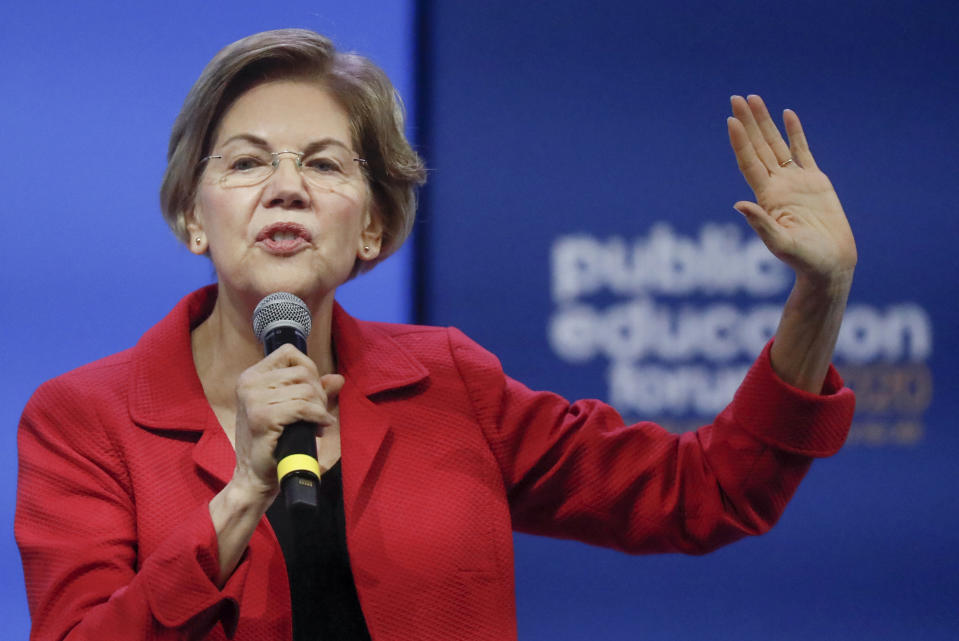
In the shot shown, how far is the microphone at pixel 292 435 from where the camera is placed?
3.41ft

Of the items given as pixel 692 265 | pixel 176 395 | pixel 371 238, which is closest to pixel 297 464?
pixel 176 395

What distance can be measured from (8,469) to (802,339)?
5.17ft

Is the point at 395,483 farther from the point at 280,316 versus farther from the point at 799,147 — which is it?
the point at 799,147

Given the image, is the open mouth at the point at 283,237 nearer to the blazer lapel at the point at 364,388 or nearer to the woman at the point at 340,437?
the woman at the point at 340,437

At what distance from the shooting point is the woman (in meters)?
1.35

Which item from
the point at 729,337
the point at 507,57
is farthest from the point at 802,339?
the point at 507,57

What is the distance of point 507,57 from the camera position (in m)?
2.62

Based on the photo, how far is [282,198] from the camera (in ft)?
4.89

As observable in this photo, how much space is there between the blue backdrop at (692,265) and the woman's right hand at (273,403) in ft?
4.64

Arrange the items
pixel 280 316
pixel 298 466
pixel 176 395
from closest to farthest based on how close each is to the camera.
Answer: pixel 298 466
pixel 280 316
pixel 176 395

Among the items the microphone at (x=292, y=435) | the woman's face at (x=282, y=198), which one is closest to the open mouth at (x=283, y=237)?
the woman's face at (x=282, y=198)

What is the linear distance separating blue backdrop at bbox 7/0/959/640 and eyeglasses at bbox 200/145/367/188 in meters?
0.88

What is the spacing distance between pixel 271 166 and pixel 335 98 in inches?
7.6

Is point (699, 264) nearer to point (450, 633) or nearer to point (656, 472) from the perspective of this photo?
point (656, 472)
